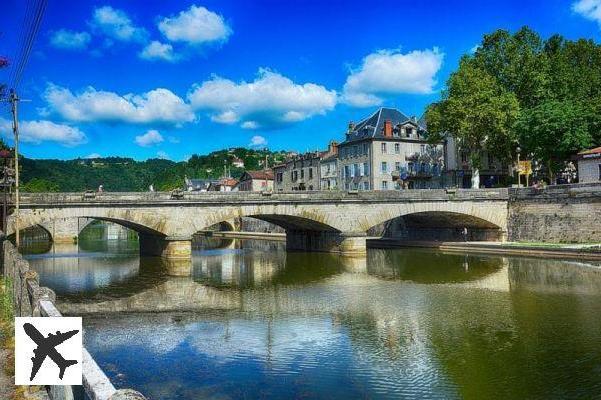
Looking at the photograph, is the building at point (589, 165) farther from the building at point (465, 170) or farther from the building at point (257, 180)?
the building at point (257, 180)

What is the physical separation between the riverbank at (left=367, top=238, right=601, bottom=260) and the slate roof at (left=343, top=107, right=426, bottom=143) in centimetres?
1809

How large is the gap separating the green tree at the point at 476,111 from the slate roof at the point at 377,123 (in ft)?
41.1

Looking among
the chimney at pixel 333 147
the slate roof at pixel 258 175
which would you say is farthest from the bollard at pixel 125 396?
the slate roof at pixel 258 175

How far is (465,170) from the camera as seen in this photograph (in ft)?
233

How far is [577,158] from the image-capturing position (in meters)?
50.9

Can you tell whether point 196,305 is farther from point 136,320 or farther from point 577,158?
point 577,158

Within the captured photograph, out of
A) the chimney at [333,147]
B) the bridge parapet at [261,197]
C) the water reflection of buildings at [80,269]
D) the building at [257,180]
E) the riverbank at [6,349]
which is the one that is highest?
the chimney at [333,147]

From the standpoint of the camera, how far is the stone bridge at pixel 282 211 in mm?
41750

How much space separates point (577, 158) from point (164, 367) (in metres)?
46.6

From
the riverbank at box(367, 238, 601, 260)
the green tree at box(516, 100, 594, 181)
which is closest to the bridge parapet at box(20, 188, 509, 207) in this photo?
the riverbank at box(367, 238, 601, 260)

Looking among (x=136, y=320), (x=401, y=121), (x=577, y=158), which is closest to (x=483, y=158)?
(x=401, y=121)

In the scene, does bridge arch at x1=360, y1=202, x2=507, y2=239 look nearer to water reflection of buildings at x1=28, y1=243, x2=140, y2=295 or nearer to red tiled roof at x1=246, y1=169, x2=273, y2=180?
water reflection of buildings at x1=28, y1=243, x2=140, y2=295

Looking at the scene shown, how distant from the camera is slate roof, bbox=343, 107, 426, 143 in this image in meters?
73.2

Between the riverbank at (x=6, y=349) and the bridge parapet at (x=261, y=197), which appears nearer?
the riverbank at (x=6, y=349)
